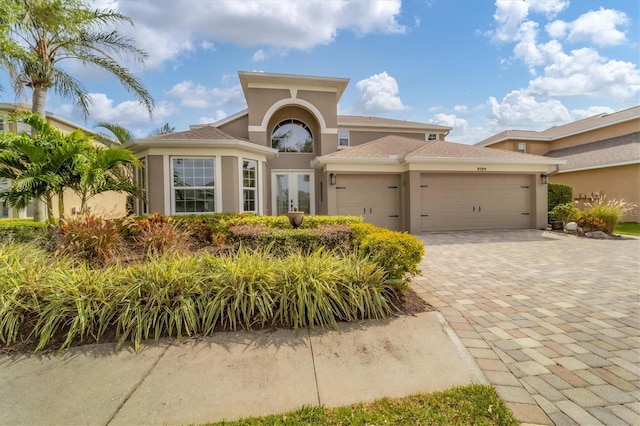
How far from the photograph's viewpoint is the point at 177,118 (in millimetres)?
16891

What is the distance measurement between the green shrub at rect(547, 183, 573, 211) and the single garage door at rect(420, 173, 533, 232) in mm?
2099

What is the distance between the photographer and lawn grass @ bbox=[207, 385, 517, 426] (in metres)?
2.05

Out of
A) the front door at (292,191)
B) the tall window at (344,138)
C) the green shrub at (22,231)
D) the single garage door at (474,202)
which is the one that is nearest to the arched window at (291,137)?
the front door at (292,191)

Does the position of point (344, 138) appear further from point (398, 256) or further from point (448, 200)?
point (398, 256)

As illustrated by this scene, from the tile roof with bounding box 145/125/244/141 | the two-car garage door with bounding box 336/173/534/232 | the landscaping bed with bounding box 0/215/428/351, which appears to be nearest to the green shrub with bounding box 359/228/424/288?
the landscaping bed with bounding box 0/215/428/351

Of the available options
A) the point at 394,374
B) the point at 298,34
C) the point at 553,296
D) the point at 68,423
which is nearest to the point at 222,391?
the point at 68,423

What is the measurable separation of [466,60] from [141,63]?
12549 mm

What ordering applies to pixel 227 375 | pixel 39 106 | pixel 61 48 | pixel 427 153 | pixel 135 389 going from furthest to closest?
pixel 427 153 < pixel 61 48 < pixel 39 106 < pixel 227 375 < pixel 135 389

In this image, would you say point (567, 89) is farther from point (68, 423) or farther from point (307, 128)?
point (68, 423)

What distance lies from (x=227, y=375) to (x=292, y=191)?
1150 centimetres

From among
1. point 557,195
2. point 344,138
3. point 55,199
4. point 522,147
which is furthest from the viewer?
point 522,147

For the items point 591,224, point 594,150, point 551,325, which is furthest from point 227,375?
point 594,150

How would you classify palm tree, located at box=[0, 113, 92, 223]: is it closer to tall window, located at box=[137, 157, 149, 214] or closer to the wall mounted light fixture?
tall window, located at box=[137, 157, 149, 214]

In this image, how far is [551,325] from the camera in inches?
137
